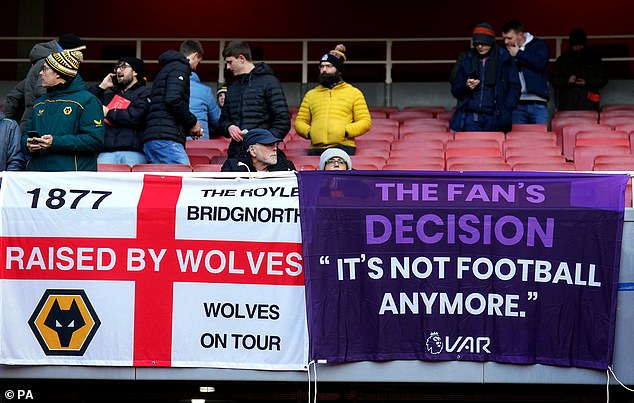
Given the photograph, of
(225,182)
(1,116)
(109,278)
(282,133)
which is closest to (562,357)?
(225,182)

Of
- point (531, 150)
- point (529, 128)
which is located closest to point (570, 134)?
point (529, 128)

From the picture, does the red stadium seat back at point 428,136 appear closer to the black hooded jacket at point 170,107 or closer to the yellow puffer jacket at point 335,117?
the yellow puffer jacket at point 335,117

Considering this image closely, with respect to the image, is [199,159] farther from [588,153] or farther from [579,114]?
[579,114]

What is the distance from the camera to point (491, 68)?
40.3 feet

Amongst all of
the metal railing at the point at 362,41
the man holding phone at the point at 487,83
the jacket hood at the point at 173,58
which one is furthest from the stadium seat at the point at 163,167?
the metal railing at the point at 362,41

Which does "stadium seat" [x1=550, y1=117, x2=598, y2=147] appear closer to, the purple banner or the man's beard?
the man's beard

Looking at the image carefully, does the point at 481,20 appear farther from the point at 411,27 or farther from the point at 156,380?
the point at 156,380

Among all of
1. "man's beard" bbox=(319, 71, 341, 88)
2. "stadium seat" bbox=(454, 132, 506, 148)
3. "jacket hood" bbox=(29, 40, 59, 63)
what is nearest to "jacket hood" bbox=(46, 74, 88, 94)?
"jacket hood" bbox=(29, 40, 59, 63)

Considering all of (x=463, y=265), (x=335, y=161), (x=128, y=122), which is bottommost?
(x=463, y=265)

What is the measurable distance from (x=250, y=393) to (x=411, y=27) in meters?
11.7

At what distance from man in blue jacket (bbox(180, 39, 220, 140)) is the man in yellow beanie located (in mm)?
2469

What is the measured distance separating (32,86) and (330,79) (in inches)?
107

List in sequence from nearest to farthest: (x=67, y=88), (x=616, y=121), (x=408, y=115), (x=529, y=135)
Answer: (x=67, y=88), (x=529, y=135), (x=616, y=121), (x=408, y=115)

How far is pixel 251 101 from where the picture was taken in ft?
35.1
